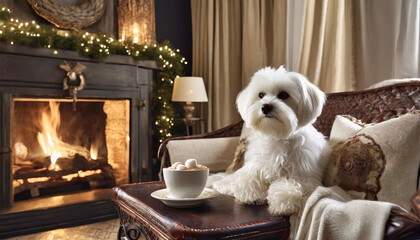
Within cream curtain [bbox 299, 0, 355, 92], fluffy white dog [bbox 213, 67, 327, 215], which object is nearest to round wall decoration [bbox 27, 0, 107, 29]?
cream curtain [bbox 299, 0, 355, 92]

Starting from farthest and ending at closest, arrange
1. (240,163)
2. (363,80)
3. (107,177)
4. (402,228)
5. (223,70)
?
(223,70), (107,177), (363,80), (240,163), (402,228)

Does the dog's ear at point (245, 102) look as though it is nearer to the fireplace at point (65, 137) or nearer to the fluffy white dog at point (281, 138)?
the fluffy white dog at point (281, 138)

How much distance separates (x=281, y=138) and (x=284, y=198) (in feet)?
1.00

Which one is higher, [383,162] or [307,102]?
[307,102]

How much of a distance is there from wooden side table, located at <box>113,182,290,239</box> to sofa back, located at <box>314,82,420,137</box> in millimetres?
936

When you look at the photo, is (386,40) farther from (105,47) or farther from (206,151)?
(105,47)

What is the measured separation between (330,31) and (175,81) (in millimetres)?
1682

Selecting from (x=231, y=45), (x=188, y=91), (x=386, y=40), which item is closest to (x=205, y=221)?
(x=386, y=40)

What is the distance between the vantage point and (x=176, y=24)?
15.0 ft

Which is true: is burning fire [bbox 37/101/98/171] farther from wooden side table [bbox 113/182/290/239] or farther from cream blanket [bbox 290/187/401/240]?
cream blanket [bbox 290/187/401/240]

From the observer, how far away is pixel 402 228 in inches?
36.3

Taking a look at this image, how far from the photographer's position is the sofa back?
5.87 feet

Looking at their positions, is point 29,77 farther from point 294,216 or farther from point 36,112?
point 294,216

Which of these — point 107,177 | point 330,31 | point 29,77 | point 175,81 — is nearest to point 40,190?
point 107,177
